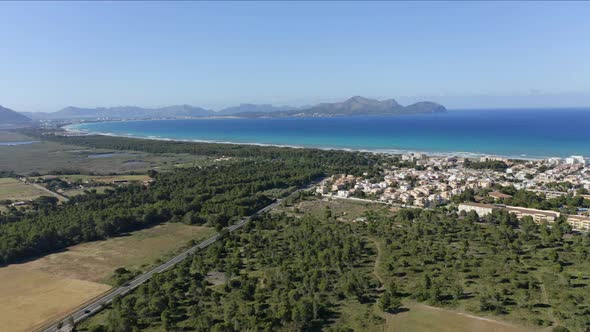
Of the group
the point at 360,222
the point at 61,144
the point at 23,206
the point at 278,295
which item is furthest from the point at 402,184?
the point at 61,144

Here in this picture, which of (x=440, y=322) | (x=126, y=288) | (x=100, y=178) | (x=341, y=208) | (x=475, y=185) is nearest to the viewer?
(x=440, y=322)

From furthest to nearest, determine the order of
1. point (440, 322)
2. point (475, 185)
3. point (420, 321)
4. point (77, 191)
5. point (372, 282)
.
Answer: point (77, 191)
point (475, 185)
point (372, 282)
point (420, 321)
point (440, 322)

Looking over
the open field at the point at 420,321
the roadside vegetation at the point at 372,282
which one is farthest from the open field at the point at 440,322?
the roadside vegetation at the point at 372,282

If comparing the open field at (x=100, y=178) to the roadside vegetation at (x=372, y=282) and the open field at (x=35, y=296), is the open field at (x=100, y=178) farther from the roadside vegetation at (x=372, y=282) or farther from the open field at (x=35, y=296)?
the roadside vegetation at (x=372, y=282)

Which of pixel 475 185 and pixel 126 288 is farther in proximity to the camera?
pixel 475 185

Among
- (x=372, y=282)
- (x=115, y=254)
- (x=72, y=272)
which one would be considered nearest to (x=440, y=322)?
(x=372, y=282)

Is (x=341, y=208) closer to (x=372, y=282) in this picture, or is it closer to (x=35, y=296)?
(x=372, y=282)

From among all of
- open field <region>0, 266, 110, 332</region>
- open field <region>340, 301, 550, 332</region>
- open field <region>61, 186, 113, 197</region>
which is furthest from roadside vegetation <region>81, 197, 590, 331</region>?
open field <region>61, 186, 113, 197</region>
